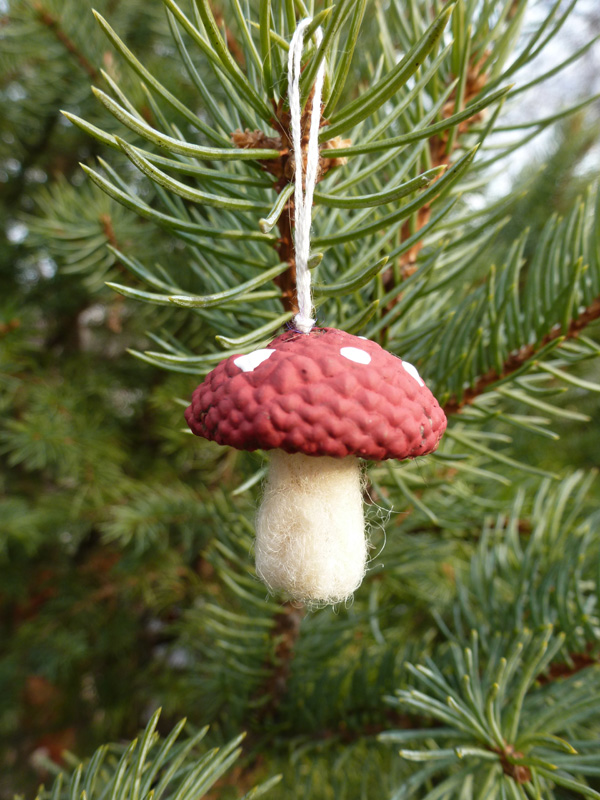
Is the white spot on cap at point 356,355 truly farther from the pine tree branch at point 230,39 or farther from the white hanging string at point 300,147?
the pine tree branch at point 230,39

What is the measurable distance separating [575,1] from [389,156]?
15cm

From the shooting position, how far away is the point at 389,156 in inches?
11.7

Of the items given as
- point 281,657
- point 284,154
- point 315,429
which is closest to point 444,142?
point 284,154

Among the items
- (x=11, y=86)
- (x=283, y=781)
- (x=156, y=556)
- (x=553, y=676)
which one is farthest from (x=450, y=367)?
(x=11, y=86)

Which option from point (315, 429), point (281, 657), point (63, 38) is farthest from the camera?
point (63, 38)

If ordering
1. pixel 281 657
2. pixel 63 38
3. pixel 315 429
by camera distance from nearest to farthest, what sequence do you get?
pixel 315 429 < pixel 281 657 < pixel 63 38

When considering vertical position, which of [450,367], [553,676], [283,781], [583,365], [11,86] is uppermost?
[11,86]

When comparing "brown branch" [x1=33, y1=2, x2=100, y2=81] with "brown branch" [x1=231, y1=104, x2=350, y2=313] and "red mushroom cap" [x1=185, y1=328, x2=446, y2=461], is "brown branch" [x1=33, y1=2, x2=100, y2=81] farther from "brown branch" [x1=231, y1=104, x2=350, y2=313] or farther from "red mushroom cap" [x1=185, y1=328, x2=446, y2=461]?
"red mushroom cap" [x1=185, y1=328, x2=446, y2=461]

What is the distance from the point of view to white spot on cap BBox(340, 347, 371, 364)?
0.82 feet

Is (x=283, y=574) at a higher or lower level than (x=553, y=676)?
higher

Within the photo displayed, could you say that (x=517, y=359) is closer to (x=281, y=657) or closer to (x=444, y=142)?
(x=444, y=142)

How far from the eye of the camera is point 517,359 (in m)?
0.40

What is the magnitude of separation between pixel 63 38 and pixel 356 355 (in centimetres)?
63

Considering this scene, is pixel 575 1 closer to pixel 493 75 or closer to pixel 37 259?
pixel 493 75
